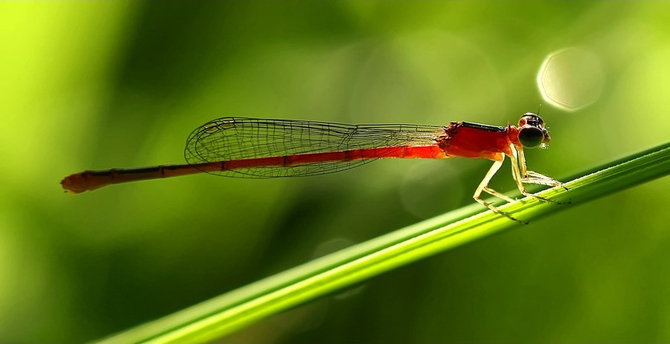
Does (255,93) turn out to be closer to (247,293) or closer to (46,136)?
(46,136)

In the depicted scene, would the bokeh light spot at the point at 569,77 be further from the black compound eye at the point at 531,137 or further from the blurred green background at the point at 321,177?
the black compound eye at the point at 531,137

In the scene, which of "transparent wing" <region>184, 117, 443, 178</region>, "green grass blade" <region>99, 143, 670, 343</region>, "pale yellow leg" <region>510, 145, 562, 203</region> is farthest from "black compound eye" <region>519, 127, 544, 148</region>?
"green grass blade" <region>99, 143, 670, 343</region>

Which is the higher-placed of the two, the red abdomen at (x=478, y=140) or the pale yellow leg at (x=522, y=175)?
the red abdomen at (x=478, y=140)

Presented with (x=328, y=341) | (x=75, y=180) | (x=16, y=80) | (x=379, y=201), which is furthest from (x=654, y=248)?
(x=16, y=80)

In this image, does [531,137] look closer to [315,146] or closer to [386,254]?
[315,146]

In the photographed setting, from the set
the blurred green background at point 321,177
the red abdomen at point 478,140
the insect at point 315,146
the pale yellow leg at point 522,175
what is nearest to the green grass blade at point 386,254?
the pale yellow leg at point 522,175

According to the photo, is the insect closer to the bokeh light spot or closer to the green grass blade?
the bokeh light spot

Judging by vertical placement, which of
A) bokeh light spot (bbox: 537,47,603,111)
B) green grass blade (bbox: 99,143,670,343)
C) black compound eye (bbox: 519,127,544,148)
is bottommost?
green grass blade (bbox: 99,143,670,343)
